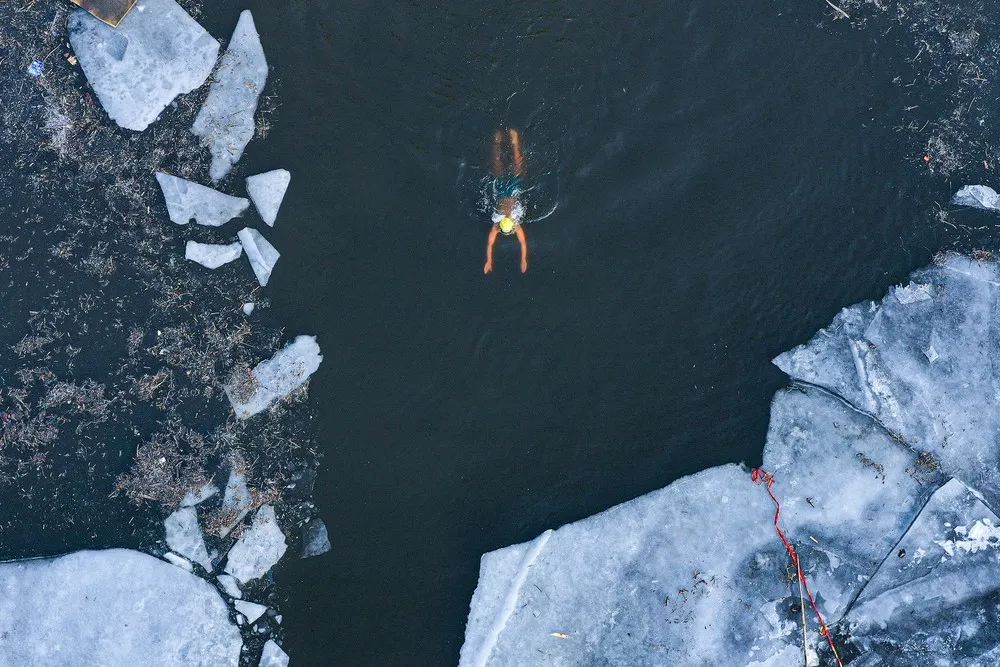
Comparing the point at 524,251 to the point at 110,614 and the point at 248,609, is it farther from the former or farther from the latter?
the point at 110,614

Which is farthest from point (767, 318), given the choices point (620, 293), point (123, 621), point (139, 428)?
point (123, 621)

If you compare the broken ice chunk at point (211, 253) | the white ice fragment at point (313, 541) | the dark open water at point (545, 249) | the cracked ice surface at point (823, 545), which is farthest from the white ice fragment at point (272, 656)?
the broken ice chunk at point (211, 253)

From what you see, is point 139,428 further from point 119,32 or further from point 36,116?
point 119,32

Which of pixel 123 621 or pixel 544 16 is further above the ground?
pixel 544 16

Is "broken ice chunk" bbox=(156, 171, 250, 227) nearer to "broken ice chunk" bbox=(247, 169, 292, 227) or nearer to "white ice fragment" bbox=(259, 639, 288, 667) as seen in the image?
"broken ice chunk" bbox=(247, 169, 292, 227)

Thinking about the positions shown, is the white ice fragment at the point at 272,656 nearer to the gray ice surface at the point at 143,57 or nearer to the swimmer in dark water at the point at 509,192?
the swimmer in dark water at the point at 509,192
